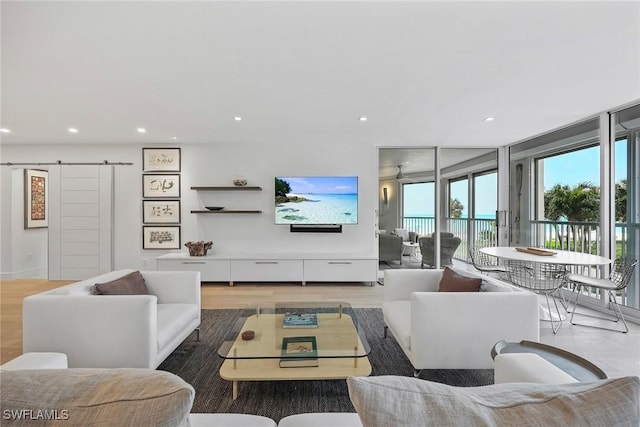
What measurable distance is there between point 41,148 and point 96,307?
4.88 metres

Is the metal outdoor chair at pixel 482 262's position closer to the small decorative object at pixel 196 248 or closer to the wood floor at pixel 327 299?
the wood floor at pixel 327 299

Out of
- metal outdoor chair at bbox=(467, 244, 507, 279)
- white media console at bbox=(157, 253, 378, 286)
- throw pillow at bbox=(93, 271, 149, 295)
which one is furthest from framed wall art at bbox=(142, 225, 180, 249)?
metal outdoor chair at bbox=(467, 244, 507, 279)

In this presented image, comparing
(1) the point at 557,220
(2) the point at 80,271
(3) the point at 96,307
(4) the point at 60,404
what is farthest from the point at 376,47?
(2) the point at 80,271

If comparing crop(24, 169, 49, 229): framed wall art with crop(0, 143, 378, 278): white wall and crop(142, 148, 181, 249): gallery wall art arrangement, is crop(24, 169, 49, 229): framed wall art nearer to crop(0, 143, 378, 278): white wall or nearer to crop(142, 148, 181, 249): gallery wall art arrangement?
crop(0, 143, 378, 278): white wall

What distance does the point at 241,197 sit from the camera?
5.14 m

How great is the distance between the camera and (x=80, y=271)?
511cm

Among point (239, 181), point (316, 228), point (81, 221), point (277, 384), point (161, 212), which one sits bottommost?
point (277, 384)

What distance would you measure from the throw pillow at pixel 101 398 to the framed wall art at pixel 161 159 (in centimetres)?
493

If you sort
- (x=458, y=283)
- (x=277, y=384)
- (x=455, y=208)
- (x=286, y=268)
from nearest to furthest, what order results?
1. (x=277, y=384)
2. (x=458, y=283)
3. (x=286, y=268)
4. (x=455, y=208)

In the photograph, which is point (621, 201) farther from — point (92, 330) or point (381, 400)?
point (92, 330)

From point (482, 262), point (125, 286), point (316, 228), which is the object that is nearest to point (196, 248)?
point (316, 228)

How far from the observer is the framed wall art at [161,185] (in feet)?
16.8

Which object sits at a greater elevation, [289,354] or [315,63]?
[315,63]

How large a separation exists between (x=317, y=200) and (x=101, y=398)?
448cm
